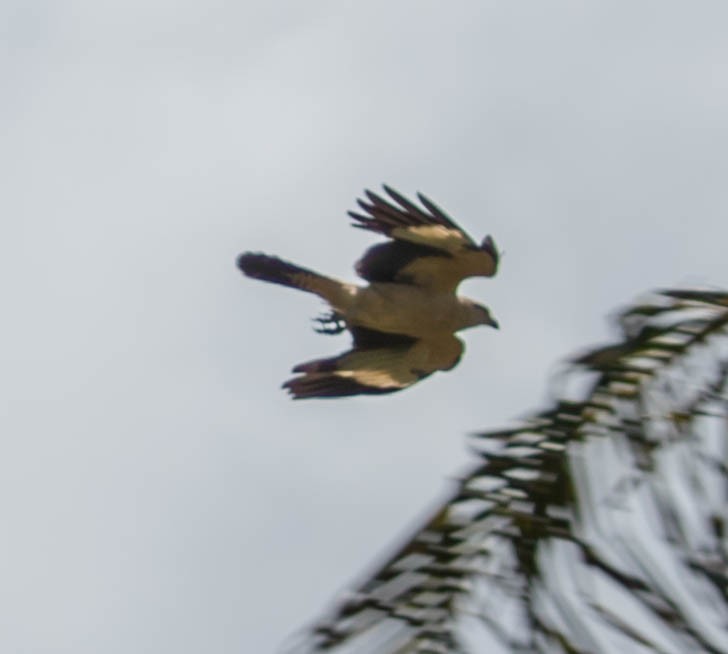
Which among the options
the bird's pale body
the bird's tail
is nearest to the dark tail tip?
the bird's tail

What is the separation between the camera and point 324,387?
7.95 m

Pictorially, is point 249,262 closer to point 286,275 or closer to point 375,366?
point 286,275

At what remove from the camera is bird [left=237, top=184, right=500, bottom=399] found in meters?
8.76

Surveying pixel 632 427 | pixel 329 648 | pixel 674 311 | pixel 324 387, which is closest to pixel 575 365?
pixel 632 427

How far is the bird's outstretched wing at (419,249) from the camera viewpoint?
8727 millimetres

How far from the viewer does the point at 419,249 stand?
30.0 feet

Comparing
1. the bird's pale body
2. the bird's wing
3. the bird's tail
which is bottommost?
the bird's wing

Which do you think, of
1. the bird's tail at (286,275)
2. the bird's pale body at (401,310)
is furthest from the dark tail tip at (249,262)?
the bird's pale body at (401,310)

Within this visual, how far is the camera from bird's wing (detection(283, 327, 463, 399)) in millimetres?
8000

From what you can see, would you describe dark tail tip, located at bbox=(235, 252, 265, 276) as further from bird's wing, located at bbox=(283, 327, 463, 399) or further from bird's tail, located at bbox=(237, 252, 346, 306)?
bird's wing, located at bbox=(283, 327, 463, 399)

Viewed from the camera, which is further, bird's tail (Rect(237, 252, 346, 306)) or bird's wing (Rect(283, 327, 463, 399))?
bird's tail (Rect(237, 252, 346, 306))

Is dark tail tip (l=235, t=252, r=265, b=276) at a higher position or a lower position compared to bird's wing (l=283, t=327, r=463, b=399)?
higher

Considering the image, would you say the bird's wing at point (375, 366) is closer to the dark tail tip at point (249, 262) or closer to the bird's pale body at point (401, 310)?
the bird's pale body at point (401, 310)

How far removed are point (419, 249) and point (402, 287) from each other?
0.21 meters
